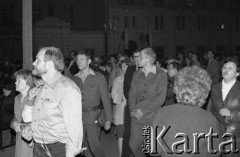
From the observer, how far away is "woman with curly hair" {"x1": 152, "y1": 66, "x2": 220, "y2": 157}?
3.98 metres

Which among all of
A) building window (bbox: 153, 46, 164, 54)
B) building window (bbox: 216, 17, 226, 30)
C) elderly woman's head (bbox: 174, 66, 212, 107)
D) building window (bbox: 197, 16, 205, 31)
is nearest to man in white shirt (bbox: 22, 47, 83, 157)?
elderly woman's head (bbox: 174, 66, 212, 107)

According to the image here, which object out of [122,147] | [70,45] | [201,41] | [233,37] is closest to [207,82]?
[122,147]

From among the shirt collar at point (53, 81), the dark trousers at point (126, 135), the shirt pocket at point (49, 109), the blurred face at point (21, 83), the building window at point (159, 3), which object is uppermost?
the building window at point (159, 3)

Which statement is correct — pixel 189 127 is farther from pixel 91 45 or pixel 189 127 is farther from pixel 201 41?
pixel 201 41

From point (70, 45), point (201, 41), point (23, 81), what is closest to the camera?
point (23, 81)

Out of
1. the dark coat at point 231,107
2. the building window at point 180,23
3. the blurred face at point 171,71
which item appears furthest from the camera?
the building window at point 180,23

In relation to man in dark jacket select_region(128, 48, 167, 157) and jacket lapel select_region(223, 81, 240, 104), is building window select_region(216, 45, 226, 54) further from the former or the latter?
jacket lapel select_region(223, 81, 240, 104)

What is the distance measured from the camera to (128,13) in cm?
4859

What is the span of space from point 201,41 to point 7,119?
45713 mm

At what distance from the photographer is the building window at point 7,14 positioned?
153 feet

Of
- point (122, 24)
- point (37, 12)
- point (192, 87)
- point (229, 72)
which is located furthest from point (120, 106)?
point (122, 24)

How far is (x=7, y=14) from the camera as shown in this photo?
46.9 metres

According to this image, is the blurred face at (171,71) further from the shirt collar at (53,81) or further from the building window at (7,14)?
the building window at (7,14)

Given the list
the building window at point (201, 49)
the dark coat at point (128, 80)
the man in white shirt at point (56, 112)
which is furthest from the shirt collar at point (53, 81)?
the building window at point (201, 49)
